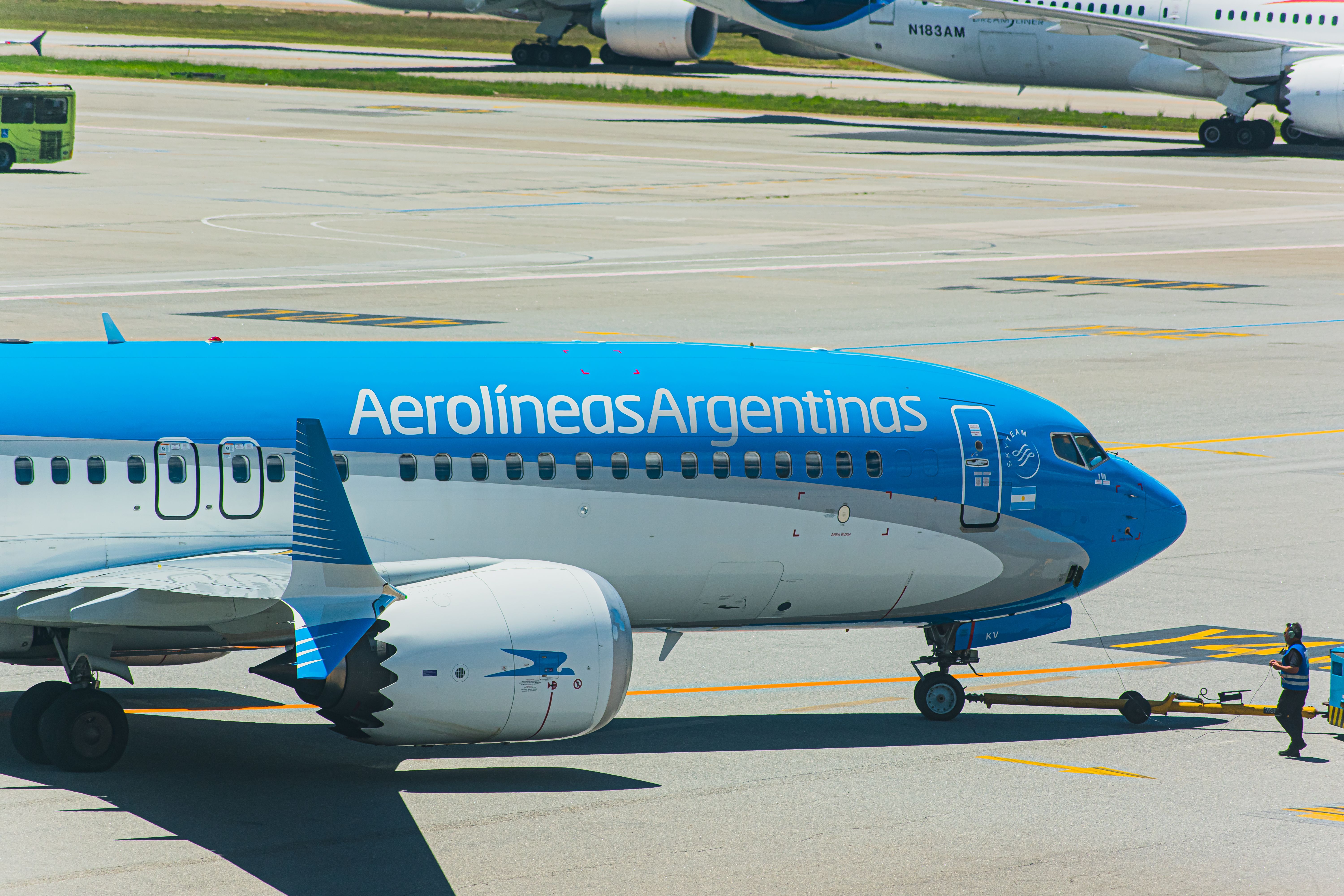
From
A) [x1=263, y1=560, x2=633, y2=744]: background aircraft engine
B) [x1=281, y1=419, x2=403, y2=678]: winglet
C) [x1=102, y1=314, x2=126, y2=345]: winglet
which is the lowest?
[x1=263, y1=560, x2=633, y2=744]: background aircraft engine

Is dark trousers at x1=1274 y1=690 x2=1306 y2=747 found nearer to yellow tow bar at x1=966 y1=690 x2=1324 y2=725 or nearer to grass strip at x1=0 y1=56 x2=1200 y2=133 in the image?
yellow tow bar at x1=966 y1=690 x2=1324 y2=725

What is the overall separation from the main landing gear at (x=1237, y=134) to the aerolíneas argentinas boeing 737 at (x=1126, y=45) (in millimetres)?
69

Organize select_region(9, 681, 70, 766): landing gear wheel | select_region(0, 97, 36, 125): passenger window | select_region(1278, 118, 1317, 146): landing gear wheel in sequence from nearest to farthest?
select_region(9, 681, 70, 766): landing gear wheel, select_region(0, 97, 36, 125): passenger window, select_region(1278, 118, 1317, 146): landing gear wheel

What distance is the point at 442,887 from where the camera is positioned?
14.8 meters

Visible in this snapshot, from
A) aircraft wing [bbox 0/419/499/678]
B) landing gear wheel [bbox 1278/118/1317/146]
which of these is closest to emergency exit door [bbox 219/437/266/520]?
aircraft wing [bbox 0/419/499/678]

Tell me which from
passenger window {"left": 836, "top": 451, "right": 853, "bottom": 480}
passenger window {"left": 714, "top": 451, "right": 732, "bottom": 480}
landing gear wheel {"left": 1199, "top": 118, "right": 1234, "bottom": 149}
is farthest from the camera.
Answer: landing gear wheel {"left": 1199, "top": 118, "right": 1234, "bottom": 149}

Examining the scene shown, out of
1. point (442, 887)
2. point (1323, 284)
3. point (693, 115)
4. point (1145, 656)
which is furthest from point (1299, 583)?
point (693, 115)

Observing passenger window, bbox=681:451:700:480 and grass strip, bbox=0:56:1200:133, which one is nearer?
passenger window, bbox=681:451:700:480

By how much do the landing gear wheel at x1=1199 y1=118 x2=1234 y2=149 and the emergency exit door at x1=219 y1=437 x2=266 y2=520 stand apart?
8077 centimetres

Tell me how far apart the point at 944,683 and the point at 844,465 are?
275 centimetres

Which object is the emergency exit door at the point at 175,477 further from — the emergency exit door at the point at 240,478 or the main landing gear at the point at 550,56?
the main landing gear at the point at 550,56

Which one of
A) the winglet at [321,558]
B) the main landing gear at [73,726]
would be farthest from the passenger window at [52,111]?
the winglet at [321,558]

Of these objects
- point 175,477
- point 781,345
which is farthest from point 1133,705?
point 781,345

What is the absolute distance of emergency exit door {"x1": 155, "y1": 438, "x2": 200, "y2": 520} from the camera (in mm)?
17797
